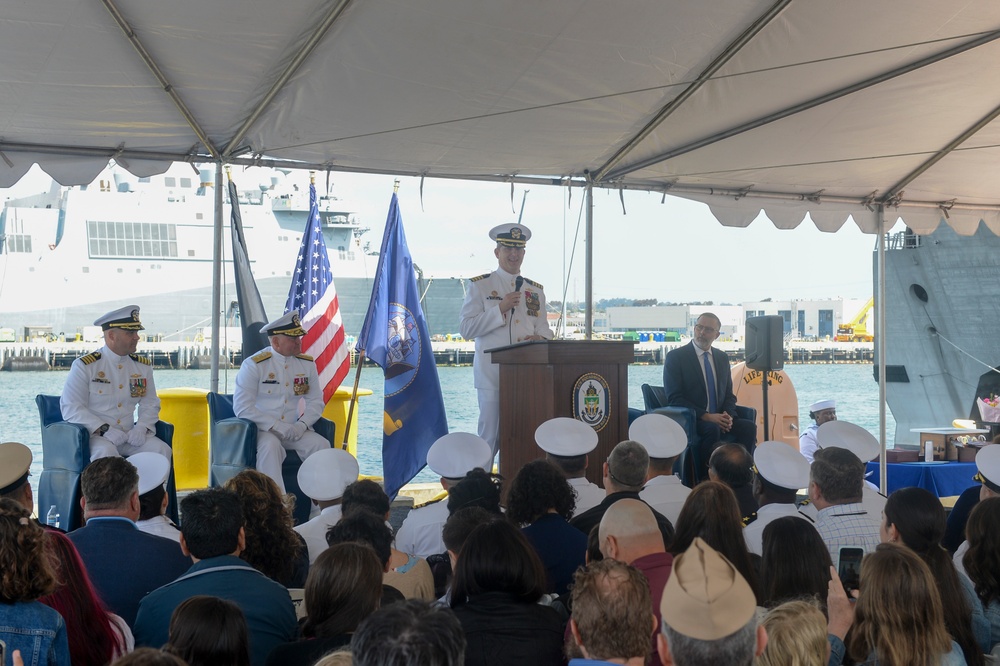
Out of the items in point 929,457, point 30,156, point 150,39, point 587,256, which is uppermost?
point 150,39

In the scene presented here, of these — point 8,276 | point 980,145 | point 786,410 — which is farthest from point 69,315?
point 980,145

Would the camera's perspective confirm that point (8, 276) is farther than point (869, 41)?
Yes

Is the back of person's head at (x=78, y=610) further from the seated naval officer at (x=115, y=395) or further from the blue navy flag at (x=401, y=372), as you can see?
the blue navy flag at (x=401, y=372)

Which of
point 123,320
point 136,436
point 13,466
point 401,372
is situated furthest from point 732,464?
point 123,320

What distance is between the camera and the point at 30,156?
16.8ft

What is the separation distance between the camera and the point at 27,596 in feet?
5.90

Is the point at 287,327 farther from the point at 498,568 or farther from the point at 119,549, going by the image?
the point at 498,568

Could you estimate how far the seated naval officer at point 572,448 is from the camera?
3.90 meters

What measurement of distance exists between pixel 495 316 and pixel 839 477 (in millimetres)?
2973

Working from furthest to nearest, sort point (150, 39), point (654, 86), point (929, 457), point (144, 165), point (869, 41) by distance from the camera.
A: point (929, 457) < point (144, 165) < point (654, 86) < point (869, 41) < point (150, 39)

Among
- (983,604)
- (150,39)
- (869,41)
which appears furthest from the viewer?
(869,41)

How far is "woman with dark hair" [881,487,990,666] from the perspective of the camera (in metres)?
2.18

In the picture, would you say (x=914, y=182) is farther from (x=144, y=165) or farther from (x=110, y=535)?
(x=110, y=535)

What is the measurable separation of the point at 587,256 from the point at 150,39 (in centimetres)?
350
